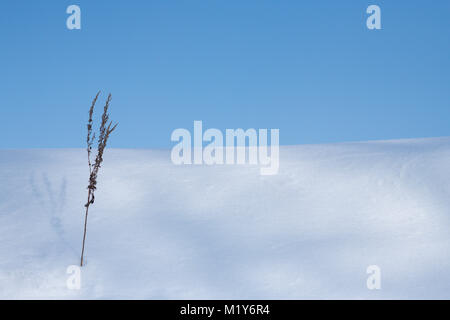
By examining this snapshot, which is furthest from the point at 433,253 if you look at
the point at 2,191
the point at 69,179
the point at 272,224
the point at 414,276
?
the point at 2,191

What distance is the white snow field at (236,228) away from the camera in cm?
578

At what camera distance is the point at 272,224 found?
7.32 meters

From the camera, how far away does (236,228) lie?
7.29 m

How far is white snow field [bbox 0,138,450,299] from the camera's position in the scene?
5.78 meters

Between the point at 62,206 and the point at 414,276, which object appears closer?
the point at 414,276

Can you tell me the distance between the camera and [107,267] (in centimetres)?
626

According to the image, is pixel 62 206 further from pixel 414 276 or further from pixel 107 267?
pixel 414 276

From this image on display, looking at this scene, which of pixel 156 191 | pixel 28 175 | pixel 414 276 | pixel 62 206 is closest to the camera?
pixel 414 276

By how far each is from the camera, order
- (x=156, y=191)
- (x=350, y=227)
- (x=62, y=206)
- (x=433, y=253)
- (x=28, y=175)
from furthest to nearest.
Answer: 1. (x=28, y=175)
2. (x=156, y=191)
3. (x=62, y=206)
4. (x=350, y=227)
5. (x=433, y=253)
